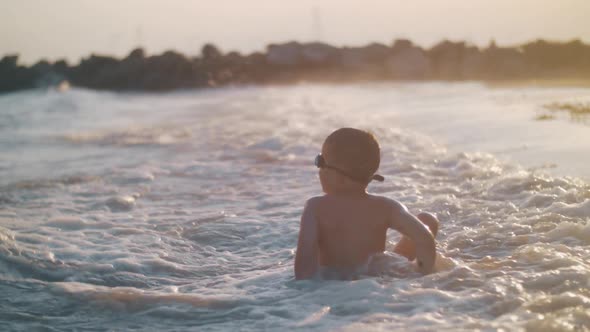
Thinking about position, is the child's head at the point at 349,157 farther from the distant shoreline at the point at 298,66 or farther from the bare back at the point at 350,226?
the distant shoreline at the point at 298,66

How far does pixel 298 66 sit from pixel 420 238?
22.5m

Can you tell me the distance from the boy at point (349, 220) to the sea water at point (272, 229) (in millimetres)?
126

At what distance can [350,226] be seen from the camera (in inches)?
136

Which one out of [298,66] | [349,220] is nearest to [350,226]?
[349,220]

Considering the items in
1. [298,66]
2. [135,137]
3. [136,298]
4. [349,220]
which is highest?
[298,66]

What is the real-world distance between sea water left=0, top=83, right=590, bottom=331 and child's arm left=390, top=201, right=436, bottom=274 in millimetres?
78

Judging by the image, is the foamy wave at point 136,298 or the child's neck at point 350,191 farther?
the child's neck at point 350,191

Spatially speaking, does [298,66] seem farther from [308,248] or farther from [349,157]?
[308,248]

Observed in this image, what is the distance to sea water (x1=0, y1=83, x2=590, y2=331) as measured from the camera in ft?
9.98

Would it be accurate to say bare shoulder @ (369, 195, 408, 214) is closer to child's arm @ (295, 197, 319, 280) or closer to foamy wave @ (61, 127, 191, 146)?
child's arm @ (295, 197, 319, 280)

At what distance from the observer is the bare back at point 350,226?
3453 mm

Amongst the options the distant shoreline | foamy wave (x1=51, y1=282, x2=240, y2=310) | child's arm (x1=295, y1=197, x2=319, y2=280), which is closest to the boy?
child's arm (x1=295, y1=197, x2=319, y2=280)

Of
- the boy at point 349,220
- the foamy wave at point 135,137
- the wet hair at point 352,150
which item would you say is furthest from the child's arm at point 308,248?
the foamy wave at point 135,137

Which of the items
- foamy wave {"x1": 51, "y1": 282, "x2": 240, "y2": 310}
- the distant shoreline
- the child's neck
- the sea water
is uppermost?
the distant shoreline
